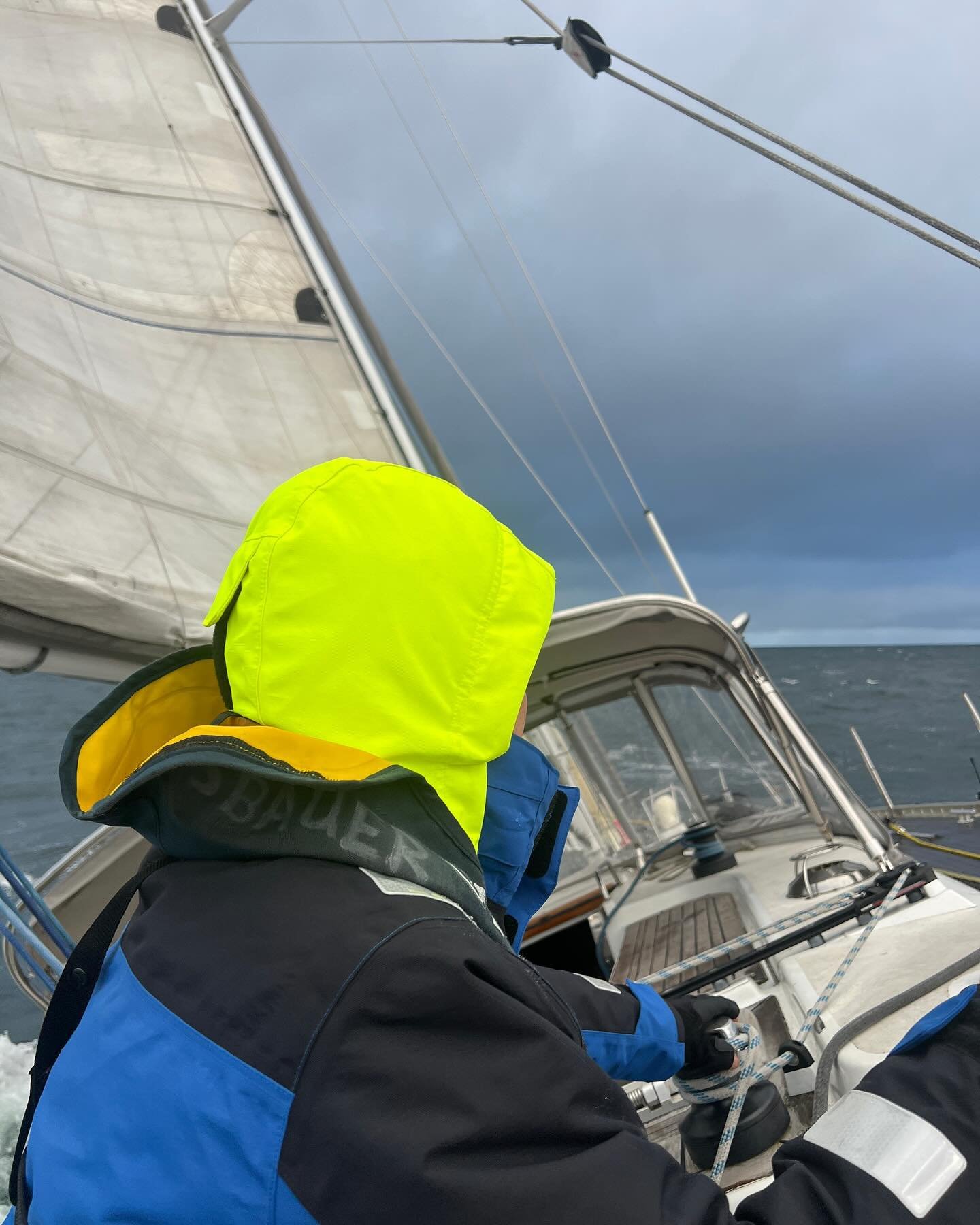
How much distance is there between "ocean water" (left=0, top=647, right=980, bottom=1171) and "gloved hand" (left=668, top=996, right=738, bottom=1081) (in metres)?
3.12

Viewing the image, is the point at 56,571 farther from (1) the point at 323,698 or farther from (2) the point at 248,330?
(2) the point at 248,330

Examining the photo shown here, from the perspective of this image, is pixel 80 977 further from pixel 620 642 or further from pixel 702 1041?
pixel 620 642

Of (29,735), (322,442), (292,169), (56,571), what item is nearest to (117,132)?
(292,169)

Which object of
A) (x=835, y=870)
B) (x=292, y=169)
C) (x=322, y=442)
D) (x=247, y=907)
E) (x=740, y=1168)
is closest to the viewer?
(x=247, y=907)

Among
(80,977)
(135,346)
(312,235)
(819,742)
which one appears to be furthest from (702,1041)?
(819,742)

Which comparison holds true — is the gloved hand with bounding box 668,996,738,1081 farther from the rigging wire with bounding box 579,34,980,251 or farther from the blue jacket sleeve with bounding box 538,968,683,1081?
the rigging wire with bounding box 579,34,980,251

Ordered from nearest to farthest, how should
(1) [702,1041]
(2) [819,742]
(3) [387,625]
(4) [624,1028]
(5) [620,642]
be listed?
(3) [387,625], (4) [624,1028], (1) [702,1041], (5) [620,642], (2) [819,742]

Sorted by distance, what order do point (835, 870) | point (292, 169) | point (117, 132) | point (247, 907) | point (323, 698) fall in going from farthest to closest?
point (292, 169) < point (117, 132) < point (835, 870) < point (323, 698) < point (247, 907)

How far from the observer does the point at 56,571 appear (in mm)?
2334

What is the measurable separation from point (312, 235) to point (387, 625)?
5.36 meters

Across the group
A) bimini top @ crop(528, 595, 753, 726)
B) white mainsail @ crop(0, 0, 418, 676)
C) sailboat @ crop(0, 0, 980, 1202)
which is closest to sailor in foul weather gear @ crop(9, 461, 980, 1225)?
sailboat @ crop(0, 0, 980, 1202)

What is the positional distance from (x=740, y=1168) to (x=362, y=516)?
1830mm

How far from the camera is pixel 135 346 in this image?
403 centimetres

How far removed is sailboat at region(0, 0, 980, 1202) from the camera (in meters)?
2.47
